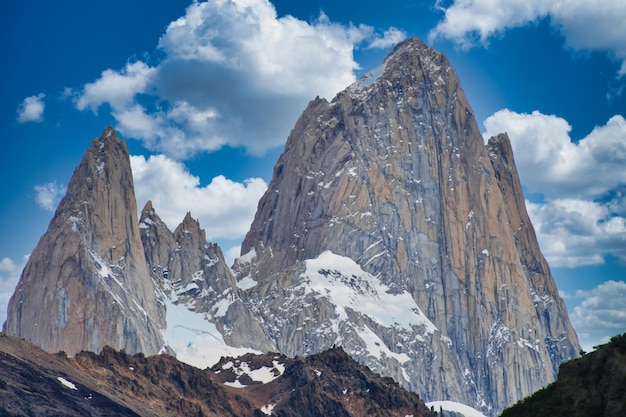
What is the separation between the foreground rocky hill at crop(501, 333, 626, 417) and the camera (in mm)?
50281

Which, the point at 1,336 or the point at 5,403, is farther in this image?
the point at 1,336

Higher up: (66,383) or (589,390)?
(66,383)

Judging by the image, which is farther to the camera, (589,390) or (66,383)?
(66,383)

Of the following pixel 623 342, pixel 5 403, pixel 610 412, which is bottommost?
pixel 610 412

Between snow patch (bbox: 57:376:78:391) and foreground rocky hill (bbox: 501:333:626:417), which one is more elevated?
snow patch (bbox: 57:376:78:391)

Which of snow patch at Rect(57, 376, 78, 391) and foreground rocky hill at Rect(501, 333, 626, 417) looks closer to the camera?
foreground rocky hill at Rect(501, 333, 626, 417)

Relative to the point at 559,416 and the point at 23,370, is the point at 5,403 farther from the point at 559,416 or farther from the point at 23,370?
the point at 559,416

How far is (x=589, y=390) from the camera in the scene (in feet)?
173

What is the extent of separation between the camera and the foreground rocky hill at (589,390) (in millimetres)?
50281

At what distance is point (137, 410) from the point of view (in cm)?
18700

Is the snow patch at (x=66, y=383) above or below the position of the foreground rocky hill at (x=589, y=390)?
above

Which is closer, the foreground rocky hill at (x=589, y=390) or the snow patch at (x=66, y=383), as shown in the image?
the foreground rocky hill at (x=589, y=390)

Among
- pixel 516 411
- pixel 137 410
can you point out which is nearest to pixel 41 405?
pixel 137 410

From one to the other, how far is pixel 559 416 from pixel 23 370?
133 m
